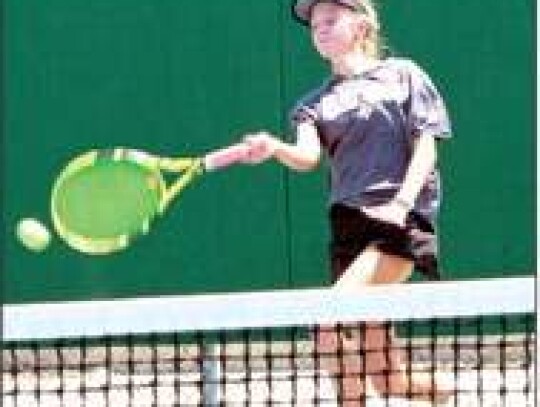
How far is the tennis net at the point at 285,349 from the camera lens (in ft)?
14.4

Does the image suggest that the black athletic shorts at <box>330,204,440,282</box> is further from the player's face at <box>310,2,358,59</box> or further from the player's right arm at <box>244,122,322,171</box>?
the player's face at <box>310,2,358,59</box>

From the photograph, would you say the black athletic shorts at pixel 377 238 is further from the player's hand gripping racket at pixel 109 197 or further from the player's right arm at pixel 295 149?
the player's hand gripping racket at pixel 109 197

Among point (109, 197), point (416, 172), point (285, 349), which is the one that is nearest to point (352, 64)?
point (416, 172)

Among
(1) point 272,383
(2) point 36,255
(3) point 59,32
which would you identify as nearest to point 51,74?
(3) point 59,32

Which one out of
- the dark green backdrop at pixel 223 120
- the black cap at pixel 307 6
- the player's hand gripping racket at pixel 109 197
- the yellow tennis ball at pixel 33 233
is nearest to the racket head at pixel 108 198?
the player's hand gripping racket at pixel 109 197

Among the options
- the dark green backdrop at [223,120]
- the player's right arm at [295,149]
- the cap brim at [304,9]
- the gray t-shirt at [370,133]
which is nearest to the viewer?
the player's right arm at [295,149]

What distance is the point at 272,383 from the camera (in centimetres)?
682

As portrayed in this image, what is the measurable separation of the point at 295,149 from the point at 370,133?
30 centimetres

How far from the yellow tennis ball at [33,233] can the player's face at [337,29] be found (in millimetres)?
1410

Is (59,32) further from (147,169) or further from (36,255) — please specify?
(147,169)

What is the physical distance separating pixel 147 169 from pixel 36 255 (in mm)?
1916

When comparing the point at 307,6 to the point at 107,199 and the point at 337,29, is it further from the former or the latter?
the point at 107,199

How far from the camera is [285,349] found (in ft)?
24.6

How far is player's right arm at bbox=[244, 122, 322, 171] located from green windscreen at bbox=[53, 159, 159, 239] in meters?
0.28
